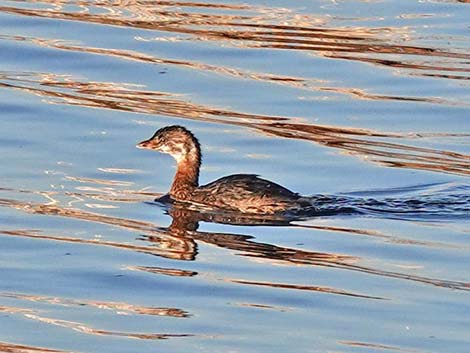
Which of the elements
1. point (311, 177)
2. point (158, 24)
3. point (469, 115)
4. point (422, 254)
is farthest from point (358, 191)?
point (158, 24)

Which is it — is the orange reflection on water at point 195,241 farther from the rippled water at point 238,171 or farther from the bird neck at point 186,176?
the bird neck at point 186,176

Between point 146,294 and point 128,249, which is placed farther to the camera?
point 128,249

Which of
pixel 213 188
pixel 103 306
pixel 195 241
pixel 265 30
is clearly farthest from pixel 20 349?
pixel 265 30

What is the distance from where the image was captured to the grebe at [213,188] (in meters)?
12.6

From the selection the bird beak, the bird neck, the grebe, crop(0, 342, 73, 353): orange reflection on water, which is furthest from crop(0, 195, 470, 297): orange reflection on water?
crop(0, 342, 73, 353): orange reflection on water

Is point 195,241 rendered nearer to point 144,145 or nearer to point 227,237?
point 227,237

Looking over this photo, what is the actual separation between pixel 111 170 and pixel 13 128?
1.49 meters

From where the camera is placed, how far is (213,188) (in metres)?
13.2

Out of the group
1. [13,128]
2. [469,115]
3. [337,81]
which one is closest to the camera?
[13,128]

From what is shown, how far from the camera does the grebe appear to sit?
498 inches

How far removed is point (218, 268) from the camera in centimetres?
1062

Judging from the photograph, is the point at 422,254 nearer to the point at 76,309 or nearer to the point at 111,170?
the point at 76,309

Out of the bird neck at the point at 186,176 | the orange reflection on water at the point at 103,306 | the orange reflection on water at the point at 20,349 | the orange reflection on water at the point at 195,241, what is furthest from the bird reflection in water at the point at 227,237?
the orange reflection on water at the point at 20,349

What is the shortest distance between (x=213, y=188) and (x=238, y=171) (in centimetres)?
68
